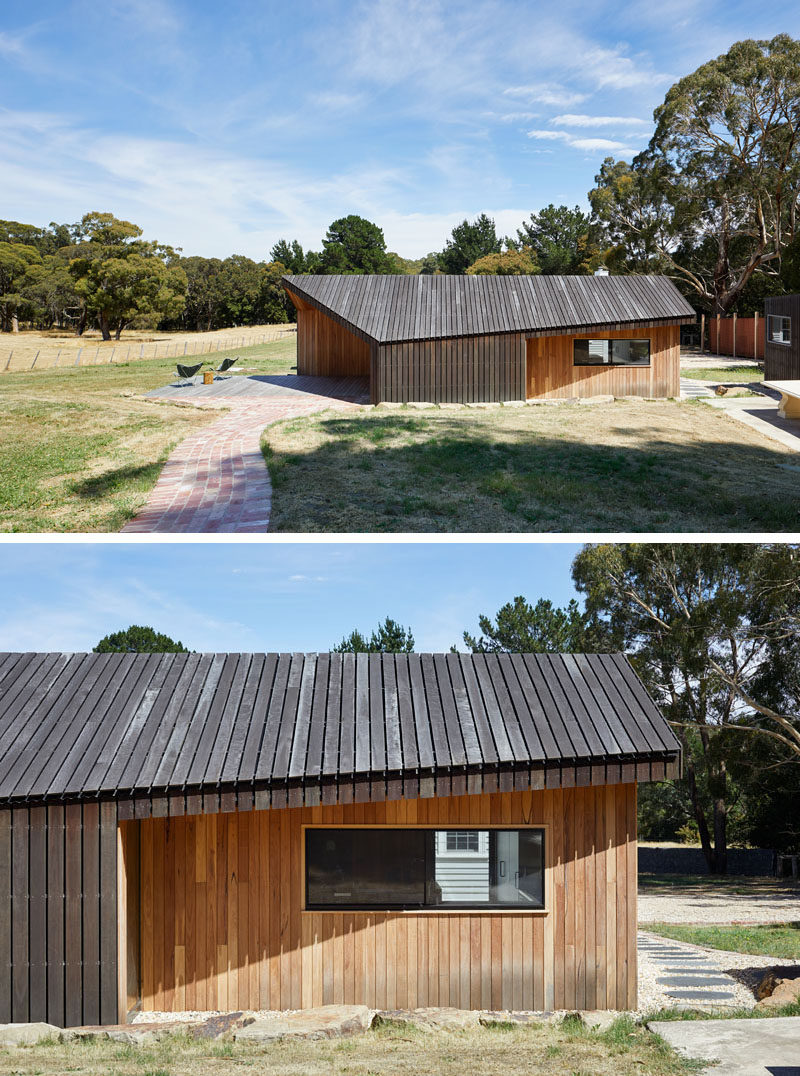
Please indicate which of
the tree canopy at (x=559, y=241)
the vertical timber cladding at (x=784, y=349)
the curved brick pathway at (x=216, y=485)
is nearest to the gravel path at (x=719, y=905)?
the curved brick pathway at (x=216, y=485)

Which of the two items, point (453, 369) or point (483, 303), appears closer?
point (453, 369)

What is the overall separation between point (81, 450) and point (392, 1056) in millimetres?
10362

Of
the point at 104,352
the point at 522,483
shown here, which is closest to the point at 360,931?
the point at 522,483

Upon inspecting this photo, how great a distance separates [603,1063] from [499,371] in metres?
15.6

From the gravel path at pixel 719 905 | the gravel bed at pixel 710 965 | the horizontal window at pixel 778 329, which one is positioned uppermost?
the horizontal window at pixel 778 329

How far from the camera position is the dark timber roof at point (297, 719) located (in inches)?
273

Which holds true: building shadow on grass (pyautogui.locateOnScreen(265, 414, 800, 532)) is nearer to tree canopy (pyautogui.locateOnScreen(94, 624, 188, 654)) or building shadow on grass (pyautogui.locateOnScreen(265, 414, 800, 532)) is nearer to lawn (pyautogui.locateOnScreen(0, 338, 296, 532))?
lawn (pyautogui.locateOnScreen(0, 338, 296, 532))

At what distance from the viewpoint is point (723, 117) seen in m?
36.3

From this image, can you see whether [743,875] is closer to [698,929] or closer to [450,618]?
[698,929]

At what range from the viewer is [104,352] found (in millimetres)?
39344

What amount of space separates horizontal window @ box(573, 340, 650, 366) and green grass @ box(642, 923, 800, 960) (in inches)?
497

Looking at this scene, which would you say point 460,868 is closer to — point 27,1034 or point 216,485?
point 27,1034

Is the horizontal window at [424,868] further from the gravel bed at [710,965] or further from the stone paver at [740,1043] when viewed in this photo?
the stone paver at [740,1043]

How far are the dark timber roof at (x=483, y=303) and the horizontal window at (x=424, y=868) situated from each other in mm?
12923
